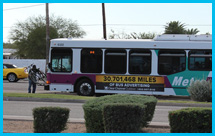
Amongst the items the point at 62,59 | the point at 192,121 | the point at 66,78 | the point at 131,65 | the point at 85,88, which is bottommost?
the point at 85,88

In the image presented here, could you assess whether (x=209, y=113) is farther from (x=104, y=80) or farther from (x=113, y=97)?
(x=104, y=80)

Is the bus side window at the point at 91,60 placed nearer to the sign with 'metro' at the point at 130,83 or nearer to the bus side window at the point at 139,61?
the sign with 'metro' at the point at 130,83

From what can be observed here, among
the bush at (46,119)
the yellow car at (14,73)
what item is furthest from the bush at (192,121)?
the yellow car at (14,73)

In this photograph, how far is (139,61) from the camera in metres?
20.8

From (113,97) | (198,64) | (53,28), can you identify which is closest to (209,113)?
(113,97)

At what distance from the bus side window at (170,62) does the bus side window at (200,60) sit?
0.41m

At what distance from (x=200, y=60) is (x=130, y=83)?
3.58m

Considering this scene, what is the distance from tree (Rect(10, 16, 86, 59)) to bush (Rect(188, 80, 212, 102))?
4384cm

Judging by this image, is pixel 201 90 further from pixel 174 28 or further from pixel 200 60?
pixel 174 28

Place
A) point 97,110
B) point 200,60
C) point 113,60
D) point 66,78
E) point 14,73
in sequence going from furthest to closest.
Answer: point 14,73 < point 66,78 < point 113,60 < point 200,60 < point 97,110

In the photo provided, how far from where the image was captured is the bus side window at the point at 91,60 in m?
21.1

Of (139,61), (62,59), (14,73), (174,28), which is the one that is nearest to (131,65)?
(139,61)

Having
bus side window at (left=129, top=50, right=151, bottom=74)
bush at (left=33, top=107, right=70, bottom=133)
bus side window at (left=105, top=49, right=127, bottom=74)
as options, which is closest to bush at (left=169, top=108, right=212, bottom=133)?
bush at (left=33, top=107, right=70, bottom=133)

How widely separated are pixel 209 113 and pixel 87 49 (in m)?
13.2
